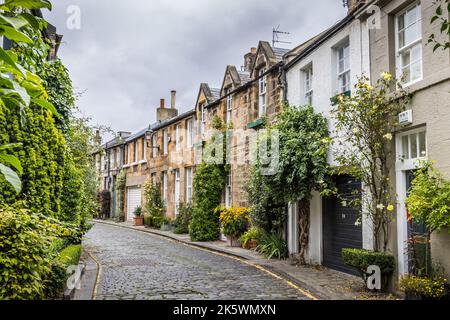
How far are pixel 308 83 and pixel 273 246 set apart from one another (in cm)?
498

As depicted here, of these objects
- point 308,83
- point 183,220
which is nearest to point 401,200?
point 308,83

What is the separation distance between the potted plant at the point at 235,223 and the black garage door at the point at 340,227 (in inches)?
195

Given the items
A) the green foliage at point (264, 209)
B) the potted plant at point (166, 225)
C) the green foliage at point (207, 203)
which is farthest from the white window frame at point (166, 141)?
the green foliage at point (264, 209)

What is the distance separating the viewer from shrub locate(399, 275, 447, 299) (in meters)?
6.74

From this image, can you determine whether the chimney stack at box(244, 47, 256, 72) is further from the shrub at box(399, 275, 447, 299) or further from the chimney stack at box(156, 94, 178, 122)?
the shrub at box(399, 275, 447, 299)

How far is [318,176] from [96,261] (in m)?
6.66

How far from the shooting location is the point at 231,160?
1855 centimetres

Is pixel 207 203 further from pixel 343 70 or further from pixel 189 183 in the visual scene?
pixel 343 70

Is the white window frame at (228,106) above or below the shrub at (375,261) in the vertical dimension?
above

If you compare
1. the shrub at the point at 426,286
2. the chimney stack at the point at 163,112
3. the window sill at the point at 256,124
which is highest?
the chimney stack at the point at 163,112

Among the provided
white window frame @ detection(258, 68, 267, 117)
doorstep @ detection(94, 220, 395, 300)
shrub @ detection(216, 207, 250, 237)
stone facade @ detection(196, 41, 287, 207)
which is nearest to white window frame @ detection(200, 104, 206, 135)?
stone facade @ detection(196, 41, 287, 207)

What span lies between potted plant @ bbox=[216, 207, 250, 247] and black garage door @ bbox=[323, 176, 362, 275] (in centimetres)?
494

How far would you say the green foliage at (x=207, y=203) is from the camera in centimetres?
1900

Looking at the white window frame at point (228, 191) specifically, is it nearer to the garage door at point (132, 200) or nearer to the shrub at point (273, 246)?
the shrub at point (273, 246)
